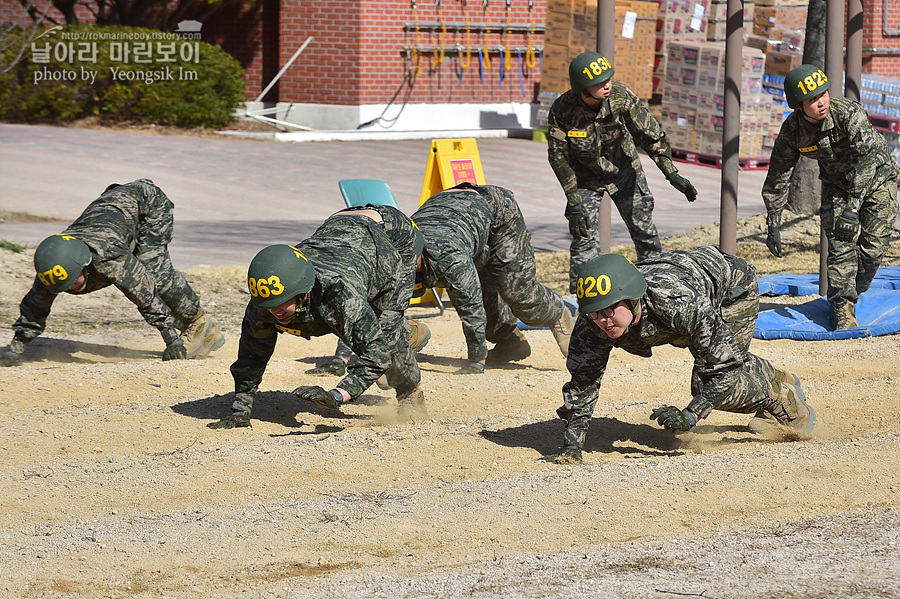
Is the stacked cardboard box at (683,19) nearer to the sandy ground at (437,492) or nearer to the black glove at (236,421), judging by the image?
the sandy ground at (437,492)

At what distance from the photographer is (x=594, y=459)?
5801 millimetres

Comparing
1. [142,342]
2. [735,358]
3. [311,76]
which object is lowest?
[142,342]

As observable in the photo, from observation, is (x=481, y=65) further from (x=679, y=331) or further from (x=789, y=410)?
(x=679, y=331)

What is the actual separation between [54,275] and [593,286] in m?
3.83

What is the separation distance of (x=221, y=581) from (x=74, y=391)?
132 inches

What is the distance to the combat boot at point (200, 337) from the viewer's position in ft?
27.8

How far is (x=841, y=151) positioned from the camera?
8086 millimetres

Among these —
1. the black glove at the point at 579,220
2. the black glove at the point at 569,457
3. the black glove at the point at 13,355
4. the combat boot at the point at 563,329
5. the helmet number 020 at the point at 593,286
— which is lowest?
the black glove at the point at 13,355

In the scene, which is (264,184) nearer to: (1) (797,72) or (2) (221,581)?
(1) (797,72)

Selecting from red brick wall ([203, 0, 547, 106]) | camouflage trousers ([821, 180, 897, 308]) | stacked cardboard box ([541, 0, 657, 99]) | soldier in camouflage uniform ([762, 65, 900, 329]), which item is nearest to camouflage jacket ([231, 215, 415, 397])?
soldier in camouflage uniform ([762, 65, 900, 329])

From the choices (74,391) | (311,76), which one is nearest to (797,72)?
(74,391)

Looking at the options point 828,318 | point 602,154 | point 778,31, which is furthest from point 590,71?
point 778,31

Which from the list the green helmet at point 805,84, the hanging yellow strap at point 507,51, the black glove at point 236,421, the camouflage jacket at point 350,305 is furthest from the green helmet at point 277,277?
the hanging yellow strap at point 507,51

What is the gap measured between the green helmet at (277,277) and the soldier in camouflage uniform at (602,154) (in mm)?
3559
